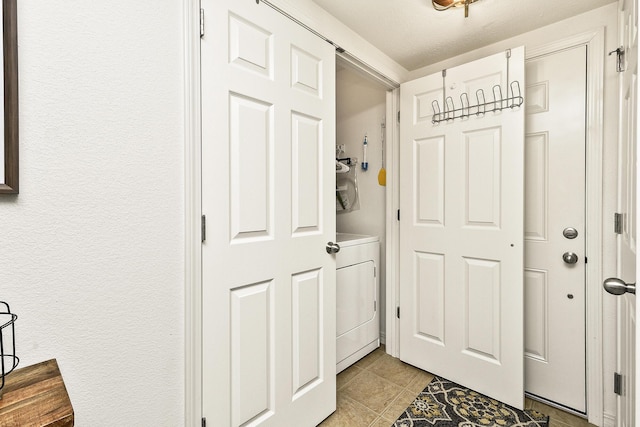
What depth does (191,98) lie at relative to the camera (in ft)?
3.57

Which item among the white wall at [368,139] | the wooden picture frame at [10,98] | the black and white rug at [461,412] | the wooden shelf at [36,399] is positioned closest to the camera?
the wooden shelf at [36,399]

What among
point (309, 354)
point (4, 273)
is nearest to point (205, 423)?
point (309, 354)

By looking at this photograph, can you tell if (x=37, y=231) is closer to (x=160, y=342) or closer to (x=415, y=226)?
(x=160, y=342)

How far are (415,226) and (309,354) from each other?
1152 millimetres

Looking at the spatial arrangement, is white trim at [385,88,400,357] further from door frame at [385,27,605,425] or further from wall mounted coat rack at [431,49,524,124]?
door frame at [385,27,605,425]

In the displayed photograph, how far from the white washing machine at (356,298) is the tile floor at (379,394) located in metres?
0.13

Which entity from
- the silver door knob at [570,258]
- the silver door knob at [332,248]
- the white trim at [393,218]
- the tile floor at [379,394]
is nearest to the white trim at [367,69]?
the white trim at [393,218]

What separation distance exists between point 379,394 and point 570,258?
139 centimetres

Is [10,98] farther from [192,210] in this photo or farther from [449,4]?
[449,4]

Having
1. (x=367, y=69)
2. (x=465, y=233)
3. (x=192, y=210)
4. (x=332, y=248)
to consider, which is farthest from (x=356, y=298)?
(x=367, y=69)

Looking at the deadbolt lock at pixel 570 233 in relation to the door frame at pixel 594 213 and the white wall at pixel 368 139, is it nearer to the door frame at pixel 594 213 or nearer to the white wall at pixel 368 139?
the door frame at pixel 594 213

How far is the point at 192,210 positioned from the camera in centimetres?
110

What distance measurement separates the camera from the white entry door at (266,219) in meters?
1.16

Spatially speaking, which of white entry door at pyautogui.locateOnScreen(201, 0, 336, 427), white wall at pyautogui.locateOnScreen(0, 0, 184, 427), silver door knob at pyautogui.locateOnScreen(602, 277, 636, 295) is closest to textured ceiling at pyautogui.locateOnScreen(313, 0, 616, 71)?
white entry door at pyautogui.locateOnScreen(201, 0, 336, 427)
